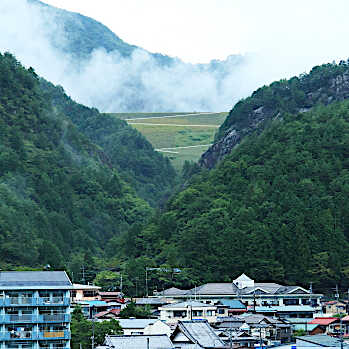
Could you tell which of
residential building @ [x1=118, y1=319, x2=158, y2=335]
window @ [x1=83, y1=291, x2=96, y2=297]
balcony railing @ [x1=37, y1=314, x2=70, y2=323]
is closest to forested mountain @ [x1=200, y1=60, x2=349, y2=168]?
window @ [x1=83, y1=291, x2=96, y2=297]

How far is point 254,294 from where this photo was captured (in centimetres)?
9550

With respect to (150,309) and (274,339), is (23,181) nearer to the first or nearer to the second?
(150,309)

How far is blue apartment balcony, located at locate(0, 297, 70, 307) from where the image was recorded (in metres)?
53.0

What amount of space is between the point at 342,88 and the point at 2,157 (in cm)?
5181

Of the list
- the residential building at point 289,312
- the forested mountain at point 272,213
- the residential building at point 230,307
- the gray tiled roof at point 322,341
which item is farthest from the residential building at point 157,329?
the forested mountain at point 272,213

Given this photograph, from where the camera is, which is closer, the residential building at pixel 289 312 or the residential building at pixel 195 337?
the residential building at pixel 195 337

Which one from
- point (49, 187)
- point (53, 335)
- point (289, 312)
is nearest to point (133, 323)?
point (53, 335)

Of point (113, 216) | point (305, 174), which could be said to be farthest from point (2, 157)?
point (305, 174)

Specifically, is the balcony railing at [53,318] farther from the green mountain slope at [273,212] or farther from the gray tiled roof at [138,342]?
the green mountain slope at [273,212]

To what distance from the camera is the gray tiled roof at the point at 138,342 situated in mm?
52503

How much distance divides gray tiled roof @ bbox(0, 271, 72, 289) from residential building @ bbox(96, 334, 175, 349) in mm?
3855

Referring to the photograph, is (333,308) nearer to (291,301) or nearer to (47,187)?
(291,301)

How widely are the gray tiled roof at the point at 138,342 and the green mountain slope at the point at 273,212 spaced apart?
5518 cm

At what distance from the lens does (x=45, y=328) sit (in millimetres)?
53812
